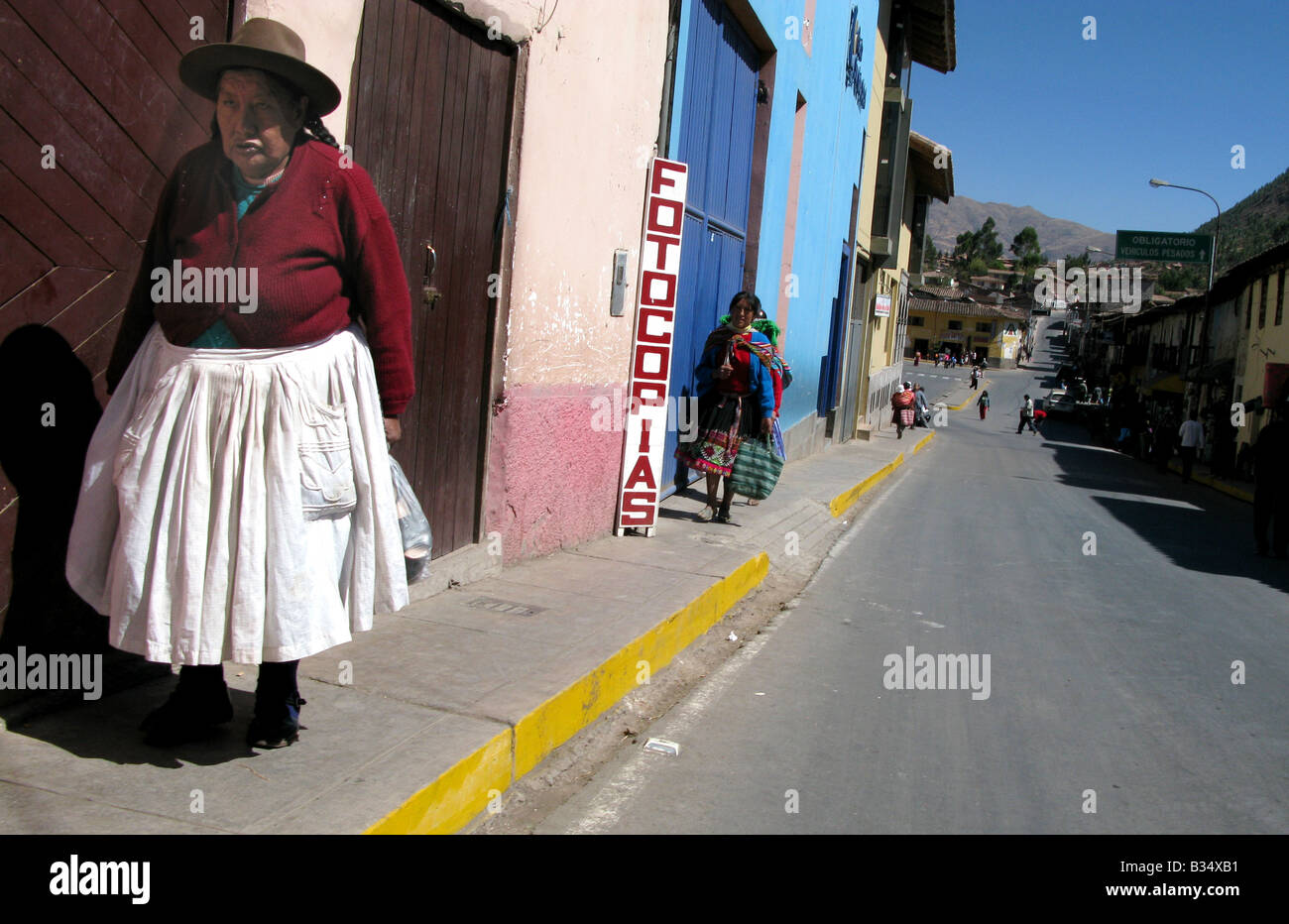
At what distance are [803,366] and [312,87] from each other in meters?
13.2

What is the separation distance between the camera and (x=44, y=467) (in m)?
3.33

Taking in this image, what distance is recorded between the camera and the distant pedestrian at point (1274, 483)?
11.8m

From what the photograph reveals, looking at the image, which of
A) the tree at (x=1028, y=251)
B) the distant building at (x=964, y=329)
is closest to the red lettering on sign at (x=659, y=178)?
the distant building at (x=964, y=329)

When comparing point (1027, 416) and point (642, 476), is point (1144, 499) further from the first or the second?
point (1027, 416)

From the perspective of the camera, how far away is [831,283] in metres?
17.8

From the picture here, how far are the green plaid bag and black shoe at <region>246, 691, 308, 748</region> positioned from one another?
5.45 meters

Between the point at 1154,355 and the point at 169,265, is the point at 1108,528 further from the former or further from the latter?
the point at 1154,355

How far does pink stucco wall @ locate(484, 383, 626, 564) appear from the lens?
5988mm

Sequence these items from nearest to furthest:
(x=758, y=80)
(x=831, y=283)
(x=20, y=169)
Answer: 1. (x=20, y=169)
2. (x=758, y=80)
3. (x=831, y=283)

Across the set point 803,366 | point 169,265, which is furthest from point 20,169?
point 803,366

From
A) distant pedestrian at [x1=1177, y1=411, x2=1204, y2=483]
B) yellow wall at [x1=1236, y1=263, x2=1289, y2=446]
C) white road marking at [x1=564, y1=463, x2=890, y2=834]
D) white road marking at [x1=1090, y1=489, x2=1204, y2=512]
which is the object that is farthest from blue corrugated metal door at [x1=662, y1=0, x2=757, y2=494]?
yellow wall at [x1=1236, y1=263, x2=1289, y2=446]

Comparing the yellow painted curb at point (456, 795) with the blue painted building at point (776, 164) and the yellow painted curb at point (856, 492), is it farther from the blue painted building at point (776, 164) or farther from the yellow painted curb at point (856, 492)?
the yellow painted curb at point (856, 492)
